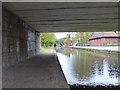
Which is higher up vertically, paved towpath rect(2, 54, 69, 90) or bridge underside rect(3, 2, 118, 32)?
bridge underside rect(3, 2, 118, 32)

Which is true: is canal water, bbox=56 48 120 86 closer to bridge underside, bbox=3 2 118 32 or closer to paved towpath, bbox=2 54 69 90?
paved towpath, bbox=2 54 69 90

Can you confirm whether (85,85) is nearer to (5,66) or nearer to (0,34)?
(5,66)

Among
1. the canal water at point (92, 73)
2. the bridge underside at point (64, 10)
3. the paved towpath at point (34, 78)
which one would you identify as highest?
the bridge underside at point (64, 10)

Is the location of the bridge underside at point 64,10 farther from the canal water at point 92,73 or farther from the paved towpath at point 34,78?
the canal water at point 92,73

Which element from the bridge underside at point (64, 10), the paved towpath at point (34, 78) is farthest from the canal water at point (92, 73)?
the bridge underside at point (64, 10)

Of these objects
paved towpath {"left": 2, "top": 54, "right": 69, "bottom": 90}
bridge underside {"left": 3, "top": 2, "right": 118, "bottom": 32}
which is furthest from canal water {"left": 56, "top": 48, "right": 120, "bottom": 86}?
bridge underside {"left": 3, "top": 2, "right": 118, "bottom": 32}

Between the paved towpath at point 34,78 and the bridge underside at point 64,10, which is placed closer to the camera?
the paved towpath at point 34,78

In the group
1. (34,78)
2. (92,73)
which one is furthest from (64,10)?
(34,78)

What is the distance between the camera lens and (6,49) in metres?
7.26

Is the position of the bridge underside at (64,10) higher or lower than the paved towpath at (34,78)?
higher

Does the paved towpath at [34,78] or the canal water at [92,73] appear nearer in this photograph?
the paved towpath at [34,78]

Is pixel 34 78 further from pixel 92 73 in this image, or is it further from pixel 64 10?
pixel 92 73

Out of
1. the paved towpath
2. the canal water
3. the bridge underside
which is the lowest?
the canal water

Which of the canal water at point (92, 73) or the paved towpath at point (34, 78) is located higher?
the paved towpath at point (34, 78)
